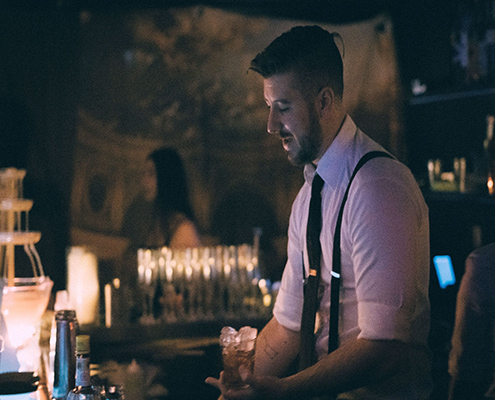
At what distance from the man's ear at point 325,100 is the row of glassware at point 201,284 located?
206 cm

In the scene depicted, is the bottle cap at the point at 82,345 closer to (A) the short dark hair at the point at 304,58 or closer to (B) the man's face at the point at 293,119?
(B) the man's face at the point at 293,119

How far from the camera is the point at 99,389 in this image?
4.97 ft

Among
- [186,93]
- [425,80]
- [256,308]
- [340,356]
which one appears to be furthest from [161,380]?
→ [186,93]

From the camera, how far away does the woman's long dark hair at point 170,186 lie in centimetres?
462

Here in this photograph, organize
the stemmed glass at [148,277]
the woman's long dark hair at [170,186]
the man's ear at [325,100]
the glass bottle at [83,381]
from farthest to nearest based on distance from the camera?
the woman's long dark hair at [170,186] < the stemmed glass at [148,277] < the man's ear at [325,100] < the glass bottle at [83,381]

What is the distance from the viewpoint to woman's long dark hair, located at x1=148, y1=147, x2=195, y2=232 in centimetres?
462

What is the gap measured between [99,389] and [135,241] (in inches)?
136

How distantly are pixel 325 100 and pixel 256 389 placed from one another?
84cm

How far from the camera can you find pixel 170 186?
186 inches

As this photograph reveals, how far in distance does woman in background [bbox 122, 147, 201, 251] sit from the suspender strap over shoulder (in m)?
2.77

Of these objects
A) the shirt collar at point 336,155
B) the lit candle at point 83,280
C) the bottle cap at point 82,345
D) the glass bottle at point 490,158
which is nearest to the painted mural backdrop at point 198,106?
the lit candle at point 83,280

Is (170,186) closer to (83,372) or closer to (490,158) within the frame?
(490,158)

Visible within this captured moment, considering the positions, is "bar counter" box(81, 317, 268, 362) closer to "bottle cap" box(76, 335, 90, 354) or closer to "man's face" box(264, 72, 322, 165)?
"bottle cap" box(76, 335, 90, 354)

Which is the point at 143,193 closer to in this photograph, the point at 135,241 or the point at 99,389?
the point at 135,241
